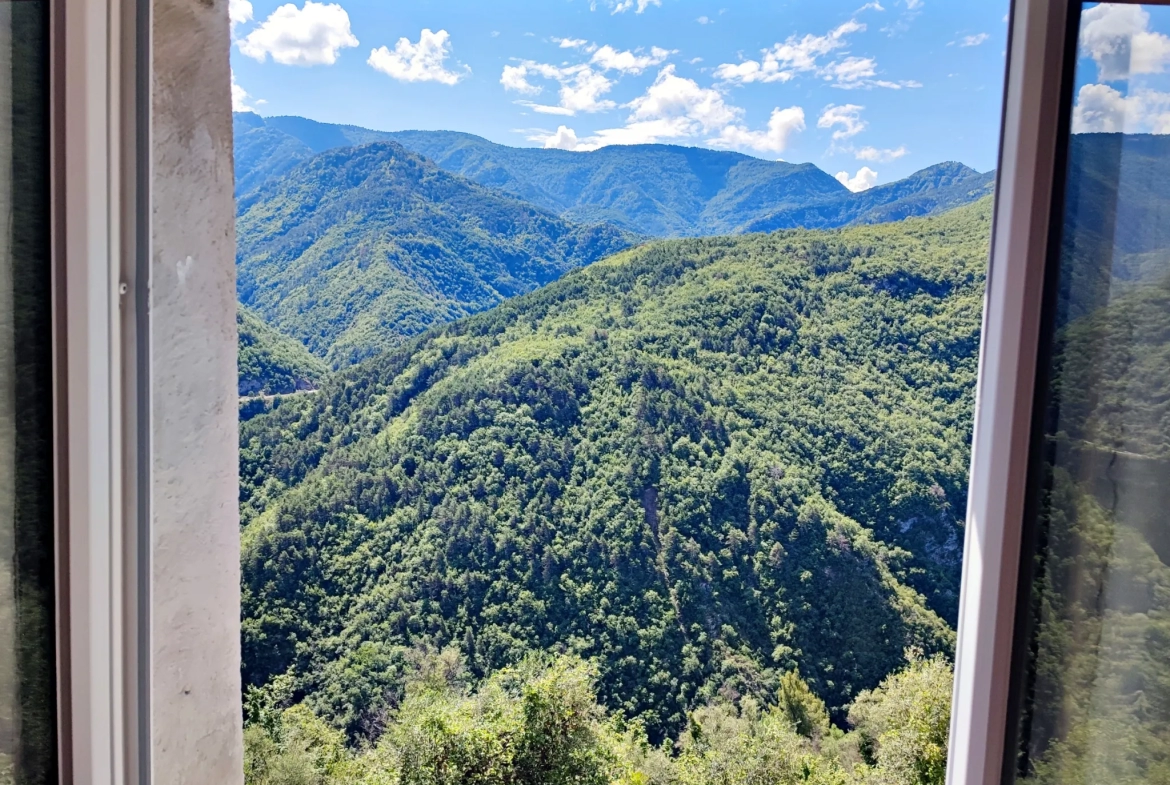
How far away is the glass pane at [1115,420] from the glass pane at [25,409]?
81 cm

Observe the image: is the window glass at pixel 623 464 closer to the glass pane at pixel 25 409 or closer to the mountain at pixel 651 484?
the mountain at pixel 651 484

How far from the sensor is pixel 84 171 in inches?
24.6

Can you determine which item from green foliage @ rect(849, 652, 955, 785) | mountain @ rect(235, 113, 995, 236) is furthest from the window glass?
mountain @ rect(235, 113, 995, 236)

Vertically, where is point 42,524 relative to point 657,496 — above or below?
above

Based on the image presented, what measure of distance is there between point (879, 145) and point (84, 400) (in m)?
28.2

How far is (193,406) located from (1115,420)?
2.93ft

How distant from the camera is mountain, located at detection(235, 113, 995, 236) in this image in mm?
27984

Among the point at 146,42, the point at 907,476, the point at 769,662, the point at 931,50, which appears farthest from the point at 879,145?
the point at 146,42

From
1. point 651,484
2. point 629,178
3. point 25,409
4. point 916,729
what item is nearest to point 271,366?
point 651,484

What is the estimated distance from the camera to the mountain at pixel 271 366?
15586 millimetres

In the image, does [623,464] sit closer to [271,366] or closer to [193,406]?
[271,366]

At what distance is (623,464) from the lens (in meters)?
14.8

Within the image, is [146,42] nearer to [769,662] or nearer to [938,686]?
[938,686]

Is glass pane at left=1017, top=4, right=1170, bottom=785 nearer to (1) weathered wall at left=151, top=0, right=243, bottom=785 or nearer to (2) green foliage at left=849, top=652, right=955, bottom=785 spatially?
(1) weathered wall at left=151, top=0, right=243, bottom=785
